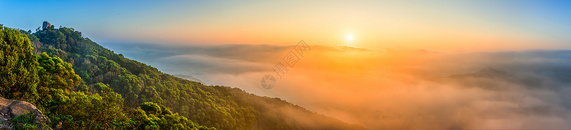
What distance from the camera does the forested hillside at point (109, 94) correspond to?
1766cm

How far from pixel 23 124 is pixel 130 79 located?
48147mm

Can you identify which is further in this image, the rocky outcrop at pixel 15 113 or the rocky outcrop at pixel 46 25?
the rocky outcrop at pixel 46 25

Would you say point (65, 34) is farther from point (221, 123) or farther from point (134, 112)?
point (134, 112)

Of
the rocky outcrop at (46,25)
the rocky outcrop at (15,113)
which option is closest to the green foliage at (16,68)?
the rocky outcrop at (15,113)

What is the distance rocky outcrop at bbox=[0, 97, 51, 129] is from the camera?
13.5 metres

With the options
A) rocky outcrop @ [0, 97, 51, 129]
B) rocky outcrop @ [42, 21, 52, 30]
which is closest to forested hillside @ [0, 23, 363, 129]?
rocky outcrop @ [0, 97, 51, 129]

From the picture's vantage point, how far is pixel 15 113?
45.9 ft

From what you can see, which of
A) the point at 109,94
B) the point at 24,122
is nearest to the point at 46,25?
the point at 109,94

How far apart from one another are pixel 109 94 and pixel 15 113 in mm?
5080

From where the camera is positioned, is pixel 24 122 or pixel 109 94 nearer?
pixel 24 122

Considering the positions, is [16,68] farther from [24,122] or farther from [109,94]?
[24,122]

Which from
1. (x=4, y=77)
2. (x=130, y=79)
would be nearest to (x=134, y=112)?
(x=4, y=77)

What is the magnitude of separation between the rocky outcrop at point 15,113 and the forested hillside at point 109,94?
2.86 ft

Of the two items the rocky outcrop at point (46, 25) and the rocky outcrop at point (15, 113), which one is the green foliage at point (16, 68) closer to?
the rocky outcrop at point (15, 113)
